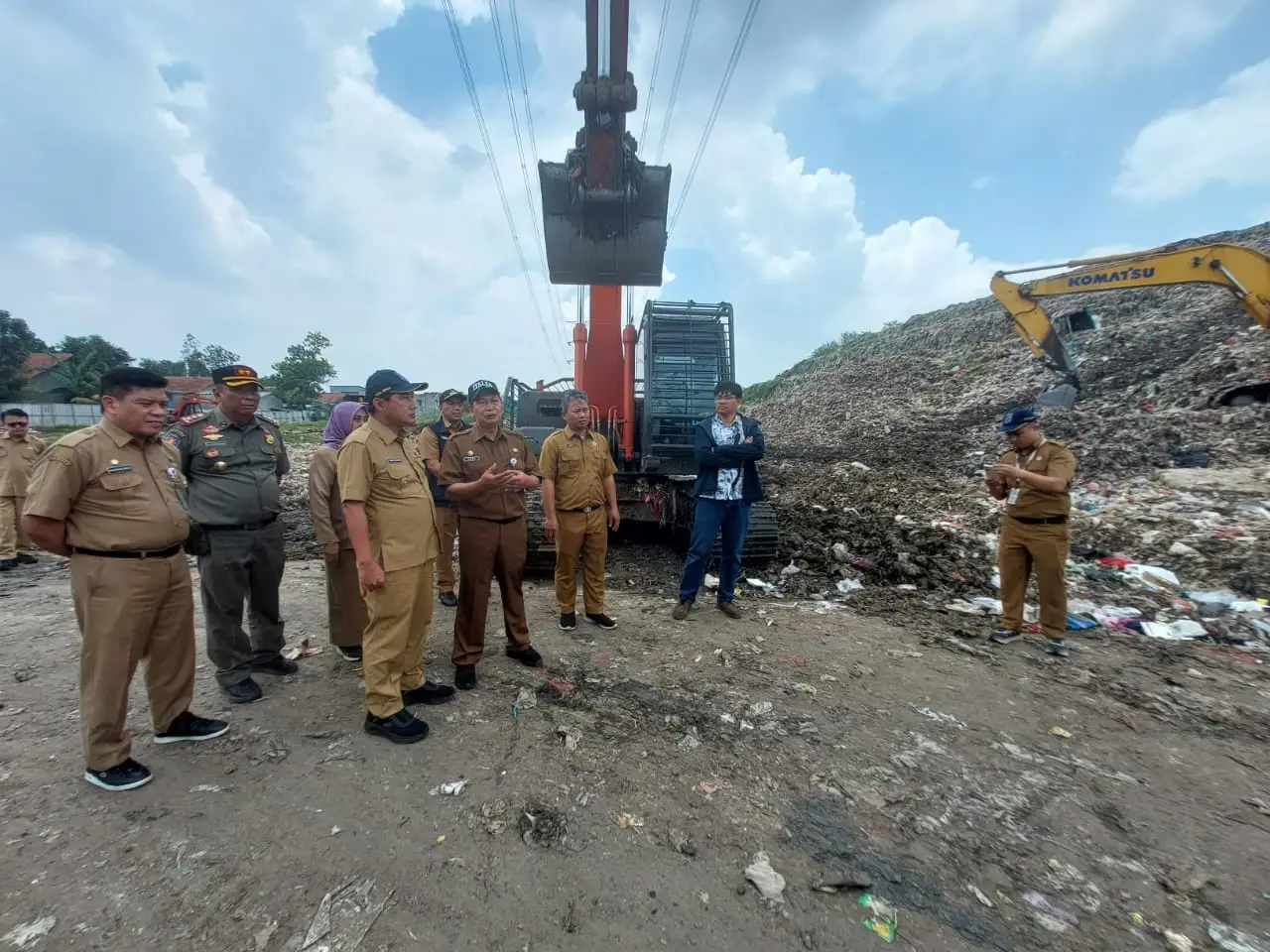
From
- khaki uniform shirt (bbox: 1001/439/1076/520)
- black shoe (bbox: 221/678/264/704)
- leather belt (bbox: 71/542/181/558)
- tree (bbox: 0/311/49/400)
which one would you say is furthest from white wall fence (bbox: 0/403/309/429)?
khaki uniform shirt (bbox: 1001/439/1076/520)

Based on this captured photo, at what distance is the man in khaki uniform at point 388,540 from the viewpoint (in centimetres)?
259

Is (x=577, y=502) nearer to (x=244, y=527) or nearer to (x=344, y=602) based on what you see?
Result: (x=344, y=602)

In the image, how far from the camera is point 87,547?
2262 millimetres

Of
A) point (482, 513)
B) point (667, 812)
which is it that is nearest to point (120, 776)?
point (482, 513)

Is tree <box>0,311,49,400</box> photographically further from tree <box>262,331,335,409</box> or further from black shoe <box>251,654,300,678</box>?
black shoe <box>251,654,300,678</box>

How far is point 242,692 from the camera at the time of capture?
3.07 meters

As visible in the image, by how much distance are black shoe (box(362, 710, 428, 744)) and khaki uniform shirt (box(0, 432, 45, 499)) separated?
18.4 ft

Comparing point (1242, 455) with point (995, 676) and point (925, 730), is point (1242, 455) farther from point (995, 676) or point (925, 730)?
point (925, 730)

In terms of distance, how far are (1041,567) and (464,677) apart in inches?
141

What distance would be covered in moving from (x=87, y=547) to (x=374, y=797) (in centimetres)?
143

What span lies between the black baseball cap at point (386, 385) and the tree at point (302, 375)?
152ft

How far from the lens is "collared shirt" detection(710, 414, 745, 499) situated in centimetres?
437

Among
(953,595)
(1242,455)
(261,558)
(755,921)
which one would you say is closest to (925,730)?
(755,921)

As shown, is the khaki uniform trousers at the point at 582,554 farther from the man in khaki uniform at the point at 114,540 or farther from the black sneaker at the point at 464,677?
the man in khaki uniform at the point at 114,540
